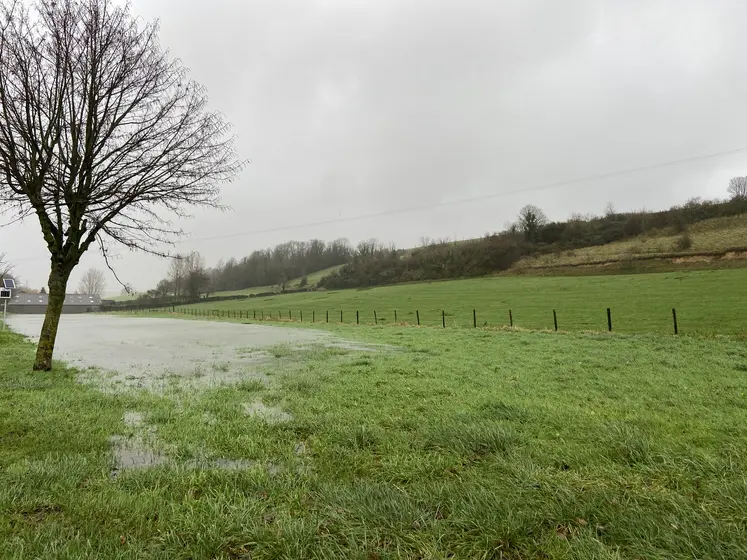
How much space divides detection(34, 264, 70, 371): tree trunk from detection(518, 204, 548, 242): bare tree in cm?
8163

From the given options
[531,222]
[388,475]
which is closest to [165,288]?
[531,222]

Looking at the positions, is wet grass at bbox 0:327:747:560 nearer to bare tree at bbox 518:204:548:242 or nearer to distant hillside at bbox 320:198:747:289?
distant hillside at bbox 320:198:747:289

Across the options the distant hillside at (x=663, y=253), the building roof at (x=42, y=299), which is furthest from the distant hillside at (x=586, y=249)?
the building roof at (x=42, y=299)

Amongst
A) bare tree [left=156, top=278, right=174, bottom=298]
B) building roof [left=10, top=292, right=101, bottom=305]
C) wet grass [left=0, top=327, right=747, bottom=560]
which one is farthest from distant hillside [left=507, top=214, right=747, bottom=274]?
building roof [left=10, top=292, right=101, bottom=305]

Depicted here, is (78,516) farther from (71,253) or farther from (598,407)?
(71,253)

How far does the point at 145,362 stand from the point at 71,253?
3.73 m

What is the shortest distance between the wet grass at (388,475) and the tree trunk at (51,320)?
3084mm

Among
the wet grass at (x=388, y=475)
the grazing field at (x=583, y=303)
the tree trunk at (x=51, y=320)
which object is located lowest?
the grazing field at (x=583, y=303)

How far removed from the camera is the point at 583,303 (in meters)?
35.5

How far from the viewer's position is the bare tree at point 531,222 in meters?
80.7

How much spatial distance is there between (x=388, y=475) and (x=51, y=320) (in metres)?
10.6

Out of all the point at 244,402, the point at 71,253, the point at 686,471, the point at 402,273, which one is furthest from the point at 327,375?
the point at 402,273

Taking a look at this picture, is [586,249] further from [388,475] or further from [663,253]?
[388,475]

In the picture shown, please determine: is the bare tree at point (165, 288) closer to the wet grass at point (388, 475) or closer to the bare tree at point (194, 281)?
the bare tree at point (194, 281)
